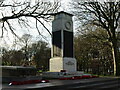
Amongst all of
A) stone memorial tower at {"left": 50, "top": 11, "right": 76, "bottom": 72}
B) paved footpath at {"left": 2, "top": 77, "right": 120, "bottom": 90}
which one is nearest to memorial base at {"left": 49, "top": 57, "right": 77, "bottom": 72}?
stone memorial tower at {"left": 50, "top": 11, "right": 76, "bottom": 72}

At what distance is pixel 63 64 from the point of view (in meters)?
21.3

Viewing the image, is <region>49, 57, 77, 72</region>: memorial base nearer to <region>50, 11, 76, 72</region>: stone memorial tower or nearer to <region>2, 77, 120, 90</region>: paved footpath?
<region>50, 11, 76, 72</region>: stone memorial tower

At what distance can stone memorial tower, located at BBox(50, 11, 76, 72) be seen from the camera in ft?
70.7

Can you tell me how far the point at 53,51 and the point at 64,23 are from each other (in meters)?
3.93

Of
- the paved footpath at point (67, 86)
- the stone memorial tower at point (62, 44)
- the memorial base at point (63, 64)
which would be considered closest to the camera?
the paved footpath at point (67, 86)

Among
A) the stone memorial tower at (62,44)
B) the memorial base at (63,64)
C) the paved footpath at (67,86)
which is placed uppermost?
the stone memorial tower at (62,44)

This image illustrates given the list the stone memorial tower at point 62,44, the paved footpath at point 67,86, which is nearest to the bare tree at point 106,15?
the stone memorial tower at point 62,44

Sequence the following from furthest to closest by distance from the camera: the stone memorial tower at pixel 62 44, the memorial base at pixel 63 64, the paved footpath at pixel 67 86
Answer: the stone memorial tower at pixel 62 44 → the memorial base at pixel 63 64 → the paved footpath at pixel 67 86

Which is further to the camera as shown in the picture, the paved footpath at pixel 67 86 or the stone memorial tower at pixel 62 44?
the stone memorial tower at pixel 62 44

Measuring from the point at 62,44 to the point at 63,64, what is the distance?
246cm

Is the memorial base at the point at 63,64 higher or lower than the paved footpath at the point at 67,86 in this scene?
higher

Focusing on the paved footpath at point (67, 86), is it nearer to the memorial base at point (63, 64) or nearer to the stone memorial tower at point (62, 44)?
the memorial base at point (63, 64)

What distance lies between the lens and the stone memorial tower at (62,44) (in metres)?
21.6

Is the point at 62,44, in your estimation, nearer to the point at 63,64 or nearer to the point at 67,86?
the point at 63,64
